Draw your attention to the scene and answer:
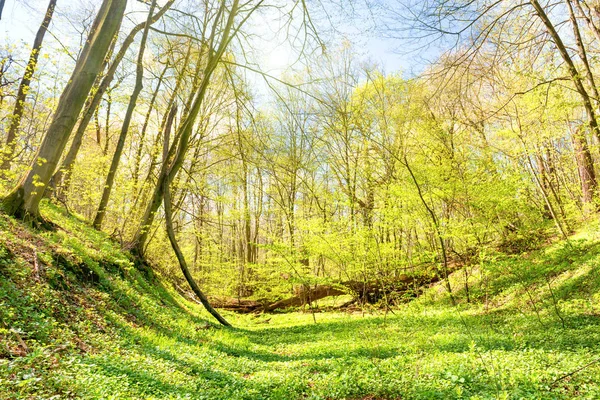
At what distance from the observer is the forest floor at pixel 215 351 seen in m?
3.09

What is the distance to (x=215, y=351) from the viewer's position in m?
6.05

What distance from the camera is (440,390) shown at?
3.39 metres

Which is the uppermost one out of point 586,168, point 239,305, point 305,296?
point 586,168

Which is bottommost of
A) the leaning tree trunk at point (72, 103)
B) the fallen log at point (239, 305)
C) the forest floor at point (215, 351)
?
the fallen log at point (239, 305)

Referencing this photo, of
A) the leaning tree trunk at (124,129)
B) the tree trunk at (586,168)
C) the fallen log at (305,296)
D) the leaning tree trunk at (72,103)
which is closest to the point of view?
the leaning tree trunk at (72,103)

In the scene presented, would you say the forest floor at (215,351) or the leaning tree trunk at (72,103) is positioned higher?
the leaning tree trunk at (72,103)

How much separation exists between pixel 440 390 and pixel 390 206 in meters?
8.30

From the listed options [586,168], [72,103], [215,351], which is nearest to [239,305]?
[215,351]

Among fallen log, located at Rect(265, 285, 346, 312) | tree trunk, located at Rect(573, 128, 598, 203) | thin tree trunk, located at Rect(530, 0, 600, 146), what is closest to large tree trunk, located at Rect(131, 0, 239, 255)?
thin tree trunk, located at Rect(530, 0, 600, 146)

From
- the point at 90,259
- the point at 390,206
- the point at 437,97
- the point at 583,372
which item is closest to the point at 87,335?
the point at 90,259

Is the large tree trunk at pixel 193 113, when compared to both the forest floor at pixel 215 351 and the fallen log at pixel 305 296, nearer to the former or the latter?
the forest floor at pixel 215 351

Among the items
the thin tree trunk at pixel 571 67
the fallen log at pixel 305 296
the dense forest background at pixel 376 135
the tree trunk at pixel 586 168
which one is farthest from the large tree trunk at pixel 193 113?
the tree trunk at pixel 586 168

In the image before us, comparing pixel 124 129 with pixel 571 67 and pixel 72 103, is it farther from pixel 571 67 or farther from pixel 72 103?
pixel 571 67

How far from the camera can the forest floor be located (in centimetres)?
309
